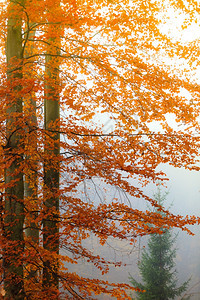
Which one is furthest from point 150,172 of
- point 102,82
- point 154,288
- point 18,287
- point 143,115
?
point 154,288

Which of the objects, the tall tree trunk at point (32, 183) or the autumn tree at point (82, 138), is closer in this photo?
the autumn tree at point (82, 138)

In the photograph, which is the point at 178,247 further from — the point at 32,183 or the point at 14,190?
the point at 14,190

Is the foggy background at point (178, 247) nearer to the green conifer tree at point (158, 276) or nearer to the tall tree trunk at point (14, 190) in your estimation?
the green conifer tree at point (158, 276)

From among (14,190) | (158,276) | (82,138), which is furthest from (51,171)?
(158,276)

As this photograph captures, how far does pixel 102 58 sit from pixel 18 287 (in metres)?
2.90

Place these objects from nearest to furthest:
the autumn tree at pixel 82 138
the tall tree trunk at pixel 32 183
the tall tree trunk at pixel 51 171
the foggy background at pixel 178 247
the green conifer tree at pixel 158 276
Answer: the autumn tree at pixel 82 138, the tall tree trunk at pixel 32 183, the tall tree trunk at pixel 51 171, the green conifer tree at pixel 158 276, the foggy background at pixel 178 247

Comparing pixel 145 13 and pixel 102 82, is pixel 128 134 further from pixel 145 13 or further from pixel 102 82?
pixel 145 13

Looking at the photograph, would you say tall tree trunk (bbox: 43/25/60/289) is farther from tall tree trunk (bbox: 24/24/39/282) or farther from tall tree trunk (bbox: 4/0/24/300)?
tall tree trunk (bbox: 4/0/24/300)

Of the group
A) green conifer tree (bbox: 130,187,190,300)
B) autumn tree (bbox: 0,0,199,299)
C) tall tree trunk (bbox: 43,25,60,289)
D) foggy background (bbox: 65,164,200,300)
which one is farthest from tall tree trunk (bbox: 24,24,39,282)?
foggy background (bbox: 65,164,200,300)

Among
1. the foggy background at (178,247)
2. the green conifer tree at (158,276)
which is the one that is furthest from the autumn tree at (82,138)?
the foggy background at (178,247)

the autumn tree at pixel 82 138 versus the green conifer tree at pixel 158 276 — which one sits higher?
the autumn tree at pixel 82 138

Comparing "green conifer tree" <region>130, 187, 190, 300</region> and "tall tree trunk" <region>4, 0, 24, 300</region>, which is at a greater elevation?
"tall tree trunk" <region>4, 0, 24, 300</region>

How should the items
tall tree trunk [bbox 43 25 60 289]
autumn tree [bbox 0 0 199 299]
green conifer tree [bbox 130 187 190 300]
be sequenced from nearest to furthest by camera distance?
autumn tree [bbox 0 0 199 299] < tall tree trunk [bbox 43 25 60 289] < green conifer tree [bbox 130 187 190 300]

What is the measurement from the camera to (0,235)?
326cm
